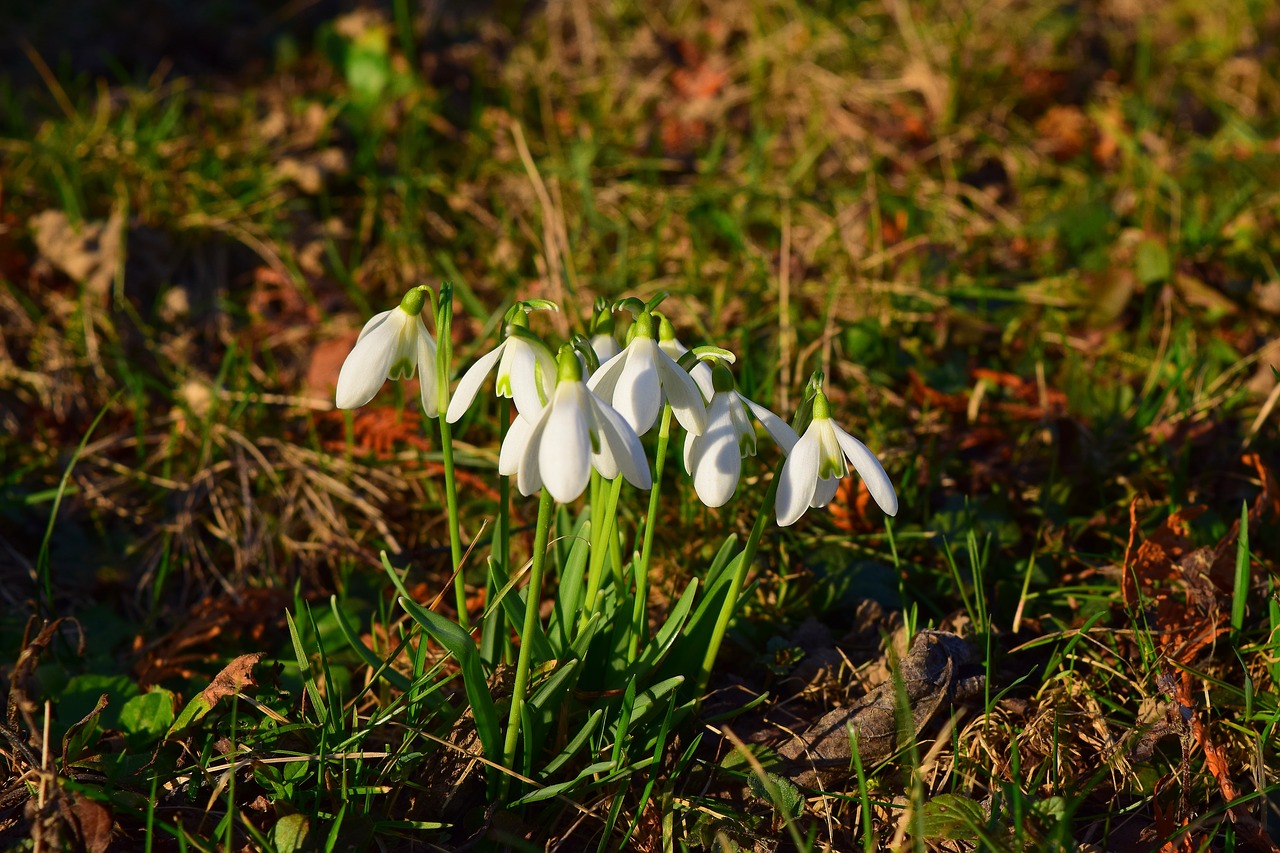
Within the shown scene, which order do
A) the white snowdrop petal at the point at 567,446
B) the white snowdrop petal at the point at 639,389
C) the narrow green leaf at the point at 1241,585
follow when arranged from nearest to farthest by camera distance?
1. the white snowdrop petal at the point at 567,446
2. the white snowdrop petal at the point at 639,389
3. the narrow green leaf at the point at 1241,585

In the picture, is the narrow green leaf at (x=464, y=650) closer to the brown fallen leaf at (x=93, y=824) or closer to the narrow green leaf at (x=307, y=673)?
A: the narrow green leaf at (x=307, y=673)

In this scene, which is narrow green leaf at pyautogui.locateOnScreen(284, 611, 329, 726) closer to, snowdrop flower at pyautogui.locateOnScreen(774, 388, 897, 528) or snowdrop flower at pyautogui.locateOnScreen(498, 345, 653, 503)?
snowdrop flower at pyautogui.locateOnScreen(498, 345, 653, 503)

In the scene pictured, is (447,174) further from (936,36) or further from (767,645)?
(767,645)

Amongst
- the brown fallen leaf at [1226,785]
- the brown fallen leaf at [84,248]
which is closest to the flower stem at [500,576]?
the brown fallen leaf at [1226,785]

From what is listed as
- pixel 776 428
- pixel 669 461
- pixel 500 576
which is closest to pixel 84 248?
pixel 669 461

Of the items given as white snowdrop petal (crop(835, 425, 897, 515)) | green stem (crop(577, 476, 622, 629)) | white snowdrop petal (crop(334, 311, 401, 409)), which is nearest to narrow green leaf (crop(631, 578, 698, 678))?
green stem (crop(577, 476, 622, 629))

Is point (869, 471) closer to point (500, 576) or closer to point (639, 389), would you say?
point (639, 389)
